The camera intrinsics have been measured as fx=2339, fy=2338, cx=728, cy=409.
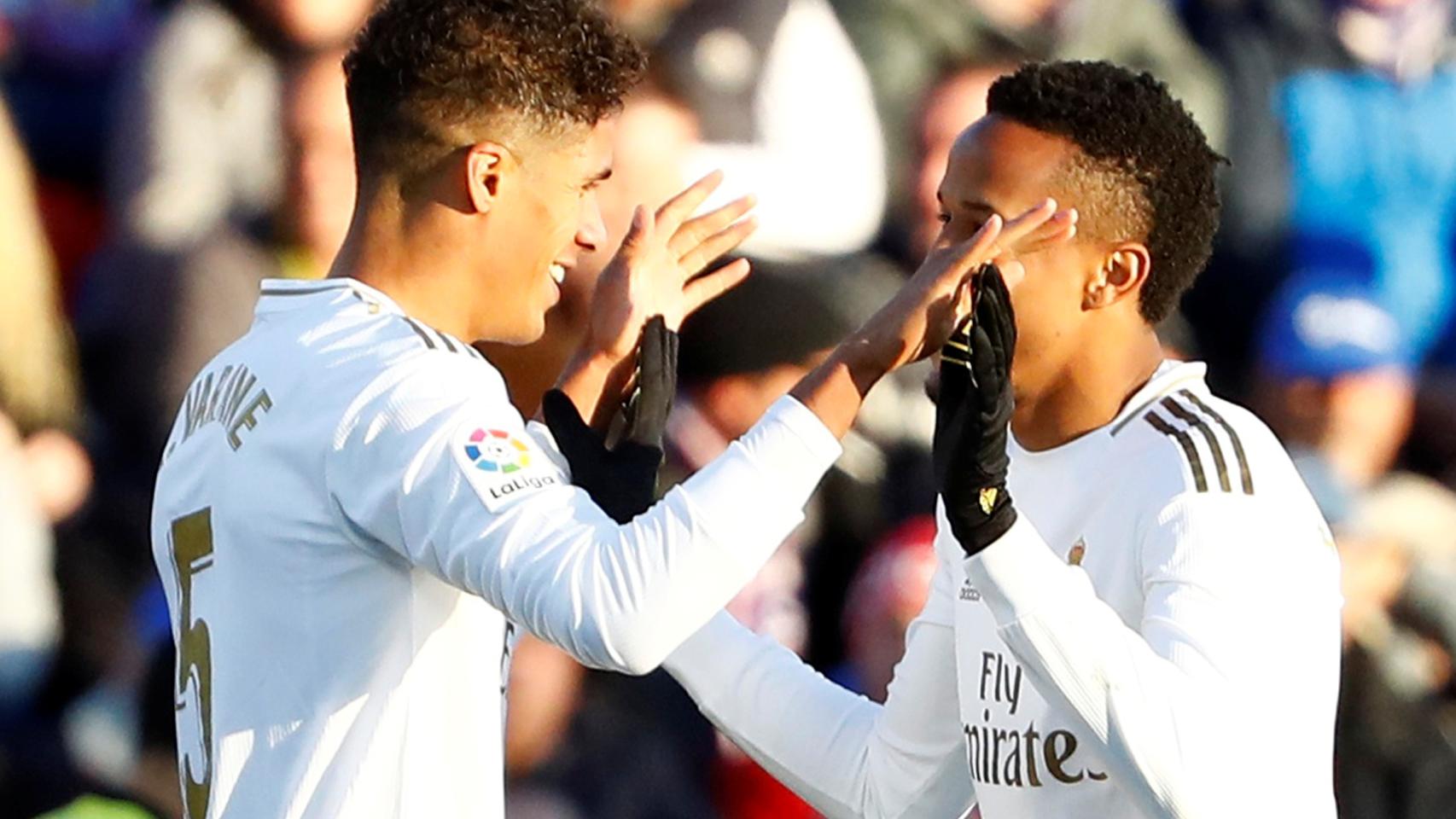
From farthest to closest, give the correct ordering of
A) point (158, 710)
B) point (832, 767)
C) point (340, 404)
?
point (158, 710), point (832, 767), point (340, 404)

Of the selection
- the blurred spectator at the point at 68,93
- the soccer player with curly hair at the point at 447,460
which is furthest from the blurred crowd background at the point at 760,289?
the soccer player with curly hair at the point at 447,460

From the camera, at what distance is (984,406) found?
248cm

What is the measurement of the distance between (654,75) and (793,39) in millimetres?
321

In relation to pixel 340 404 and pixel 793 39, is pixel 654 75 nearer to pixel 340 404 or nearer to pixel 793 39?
pixel 793 39

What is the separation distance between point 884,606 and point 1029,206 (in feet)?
6.85

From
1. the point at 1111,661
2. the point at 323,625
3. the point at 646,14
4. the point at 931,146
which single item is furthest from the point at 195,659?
the point at 931,146

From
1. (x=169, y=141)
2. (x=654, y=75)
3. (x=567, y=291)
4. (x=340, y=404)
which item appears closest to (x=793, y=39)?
(x=654, y=75)

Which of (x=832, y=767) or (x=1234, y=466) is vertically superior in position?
(x=1234, y=466)

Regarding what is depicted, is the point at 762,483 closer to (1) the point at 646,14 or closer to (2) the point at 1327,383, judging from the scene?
(1) the point at 646,14

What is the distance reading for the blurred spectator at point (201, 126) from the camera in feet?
14.9

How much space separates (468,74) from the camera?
2.53 metres

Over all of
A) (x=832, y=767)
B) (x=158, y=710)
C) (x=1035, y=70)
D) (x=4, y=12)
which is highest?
(x=1035, y=70)

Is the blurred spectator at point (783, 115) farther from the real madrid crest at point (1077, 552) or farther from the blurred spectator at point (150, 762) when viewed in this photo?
the real madrid crest at point (1077, 552)

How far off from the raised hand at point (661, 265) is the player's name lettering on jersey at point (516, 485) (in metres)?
0.44
